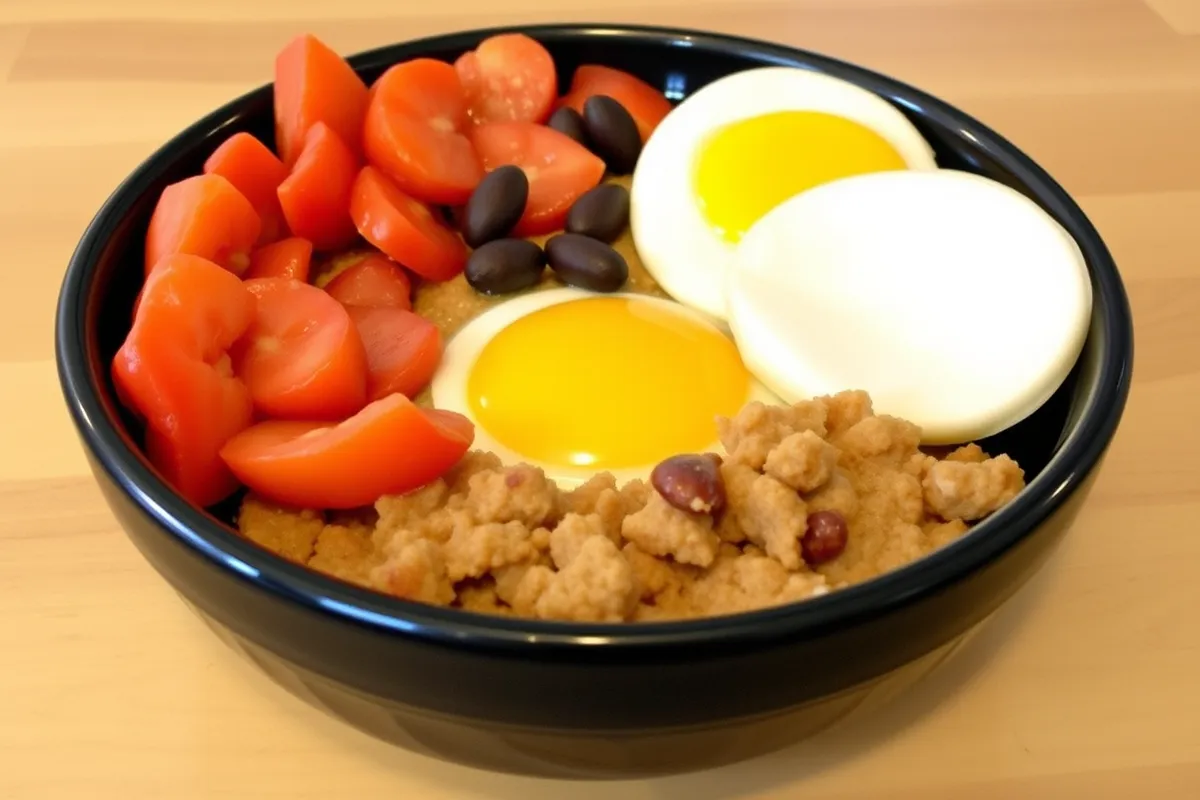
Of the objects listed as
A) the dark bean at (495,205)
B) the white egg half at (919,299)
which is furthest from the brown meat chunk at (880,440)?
the dark bean at (495,205)

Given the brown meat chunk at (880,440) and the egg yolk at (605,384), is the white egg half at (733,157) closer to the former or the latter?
the egg yolk at (605,384)

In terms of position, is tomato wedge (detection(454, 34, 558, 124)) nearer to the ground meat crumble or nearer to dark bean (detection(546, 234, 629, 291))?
dark bean (detection(546, 234, 629, 291))

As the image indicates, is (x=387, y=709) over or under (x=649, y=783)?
over

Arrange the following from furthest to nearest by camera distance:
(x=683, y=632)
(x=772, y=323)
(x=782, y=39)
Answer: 1. (x=782, y=39)
2. (x=772, y=323)
3. (x=683, y=632)

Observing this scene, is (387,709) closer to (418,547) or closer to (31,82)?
(418,547)

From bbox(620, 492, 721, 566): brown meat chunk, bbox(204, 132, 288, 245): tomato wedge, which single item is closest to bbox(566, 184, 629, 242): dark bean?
bbox(204, 132, 288, 245): tomato wedge

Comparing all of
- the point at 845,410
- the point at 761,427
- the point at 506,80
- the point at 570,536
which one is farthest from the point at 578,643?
the point at 506,80

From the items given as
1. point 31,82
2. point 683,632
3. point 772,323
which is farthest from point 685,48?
point 31,82
